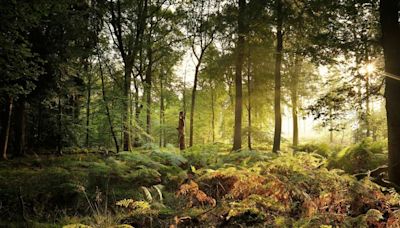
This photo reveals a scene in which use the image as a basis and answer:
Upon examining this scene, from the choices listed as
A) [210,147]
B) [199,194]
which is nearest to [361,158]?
[199,194]

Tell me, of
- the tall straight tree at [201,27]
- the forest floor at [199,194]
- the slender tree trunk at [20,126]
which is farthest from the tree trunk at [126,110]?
the tall straight tree at [201,27]

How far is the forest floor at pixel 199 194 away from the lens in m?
4.41

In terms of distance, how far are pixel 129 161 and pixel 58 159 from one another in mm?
3011

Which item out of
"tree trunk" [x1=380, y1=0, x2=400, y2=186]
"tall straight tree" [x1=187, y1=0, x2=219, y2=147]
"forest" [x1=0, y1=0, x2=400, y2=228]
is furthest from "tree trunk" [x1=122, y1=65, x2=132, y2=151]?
"tree trunk" [x1=380, y1=0, x2=400, y2=186]

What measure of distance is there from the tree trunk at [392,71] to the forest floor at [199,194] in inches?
32.1

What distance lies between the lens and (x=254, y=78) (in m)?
18.2

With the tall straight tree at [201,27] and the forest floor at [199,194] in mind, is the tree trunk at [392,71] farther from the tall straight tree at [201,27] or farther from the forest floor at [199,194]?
the tall straight tree at [201,27]

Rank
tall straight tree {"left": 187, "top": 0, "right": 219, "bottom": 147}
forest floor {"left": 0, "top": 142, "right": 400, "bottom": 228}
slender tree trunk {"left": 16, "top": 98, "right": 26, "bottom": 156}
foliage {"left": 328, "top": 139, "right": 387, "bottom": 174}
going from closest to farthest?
forest floor {"left": 0, "top": 142, "right": 400, "bottom": 228}, foliage {"left": 328, "top": 139, "right": 387, "bottom": 174}, slender tree trunk {"left": 16, "top": 98, "right": 26, "bottom": 156}, tall straight tree {"left": 187, "top": 0, "right": 219, "bottom": 147}

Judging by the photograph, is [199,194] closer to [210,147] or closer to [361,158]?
[361,158]

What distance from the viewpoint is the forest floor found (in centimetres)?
441

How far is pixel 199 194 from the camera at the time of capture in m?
5.36

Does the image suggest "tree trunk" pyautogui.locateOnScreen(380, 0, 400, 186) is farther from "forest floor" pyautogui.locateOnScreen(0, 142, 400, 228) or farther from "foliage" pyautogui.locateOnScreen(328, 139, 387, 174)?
"foliage" pyautogui.locateOnScreen(328, 139, 387, 174)

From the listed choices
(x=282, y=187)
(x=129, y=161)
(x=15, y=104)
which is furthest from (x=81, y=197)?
(x=15, y=104)

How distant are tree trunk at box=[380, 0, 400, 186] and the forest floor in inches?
32.1
